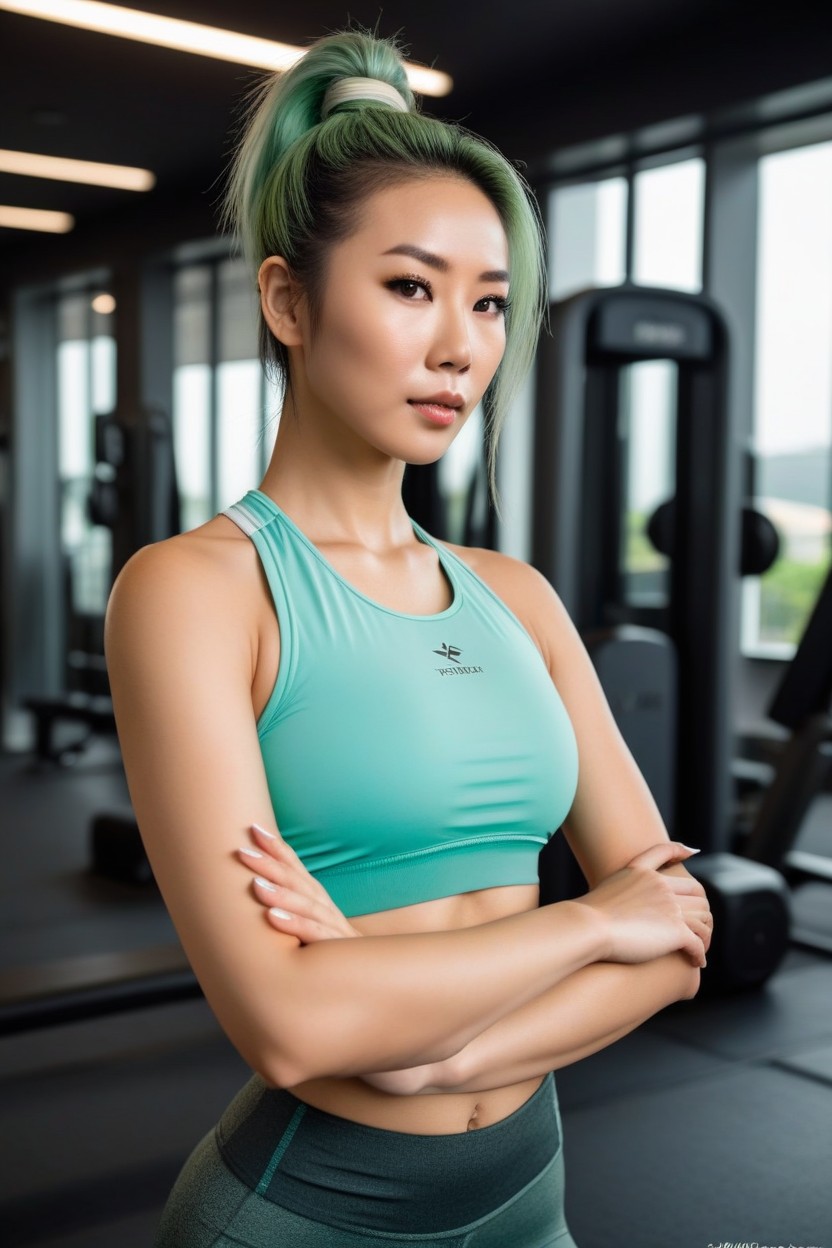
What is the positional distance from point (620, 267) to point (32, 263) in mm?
5142

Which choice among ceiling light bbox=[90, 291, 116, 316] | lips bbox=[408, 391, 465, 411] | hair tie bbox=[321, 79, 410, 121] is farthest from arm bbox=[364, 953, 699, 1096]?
ceiling light bbox=[90, 291, 116, 316]

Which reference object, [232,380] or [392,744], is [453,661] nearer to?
[392,744]

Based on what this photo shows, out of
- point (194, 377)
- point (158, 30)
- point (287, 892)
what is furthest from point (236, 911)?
point (194, 377)

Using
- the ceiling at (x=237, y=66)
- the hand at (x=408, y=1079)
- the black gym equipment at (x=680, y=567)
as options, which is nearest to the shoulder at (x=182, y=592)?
the hand at (x=408, y=1079)

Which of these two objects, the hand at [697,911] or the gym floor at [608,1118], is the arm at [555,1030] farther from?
the gym floor at [608,1118]

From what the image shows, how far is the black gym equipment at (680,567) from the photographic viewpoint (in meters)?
3.25

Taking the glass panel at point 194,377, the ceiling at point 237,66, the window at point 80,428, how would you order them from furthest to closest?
A: 1. the window at point 80,428
2. the glass panel at point 194,377
3. the ceiling at point 237,66

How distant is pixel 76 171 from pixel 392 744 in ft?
23.8

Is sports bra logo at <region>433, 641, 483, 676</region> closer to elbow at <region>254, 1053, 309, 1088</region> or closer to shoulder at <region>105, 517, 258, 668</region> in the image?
shoulder at <region>105, 517, 258, 668</region>

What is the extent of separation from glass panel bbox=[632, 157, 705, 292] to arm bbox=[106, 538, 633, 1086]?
5.20 meters

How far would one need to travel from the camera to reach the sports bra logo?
99 cm

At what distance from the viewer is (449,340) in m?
0.96

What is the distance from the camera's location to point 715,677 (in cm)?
358

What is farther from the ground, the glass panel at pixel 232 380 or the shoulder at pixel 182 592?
the glass panel at pixel 232 380
